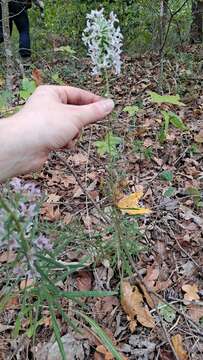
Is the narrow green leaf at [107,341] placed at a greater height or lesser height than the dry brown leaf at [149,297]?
greater

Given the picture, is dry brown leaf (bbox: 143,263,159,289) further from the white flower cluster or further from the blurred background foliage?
the blurred background foliage

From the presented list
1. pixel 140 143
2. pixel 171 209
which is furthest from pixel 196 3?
pixel 171 209

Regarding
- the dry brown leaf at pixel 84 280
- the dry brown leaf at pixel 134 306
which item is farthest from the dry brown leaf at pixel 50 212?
the dry brown leaf at pixel 134 306

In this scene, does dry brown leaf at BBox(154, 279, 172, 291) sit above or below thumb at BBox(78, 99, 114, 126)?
below

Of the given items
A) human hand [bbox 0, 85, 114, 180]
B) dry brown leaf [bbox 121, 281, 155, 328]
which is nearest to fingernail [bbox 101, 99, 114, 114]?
human hand [bbox 0, 85, 114, 180]

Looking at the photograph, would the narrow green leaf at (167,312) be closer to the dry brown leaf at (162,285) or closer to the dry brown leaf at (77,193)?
the dry brown leaf at (162,285)

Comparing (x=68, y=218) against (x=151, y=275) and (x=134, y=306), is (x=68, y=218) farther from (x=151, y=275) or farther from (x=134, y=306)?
(x=134, y=306)

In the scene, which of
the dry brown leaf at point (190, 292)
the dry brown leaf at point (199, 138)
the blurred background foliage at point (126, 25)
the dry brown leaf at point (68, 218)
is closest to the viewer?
the dry brown leaf at point (190, 292)
